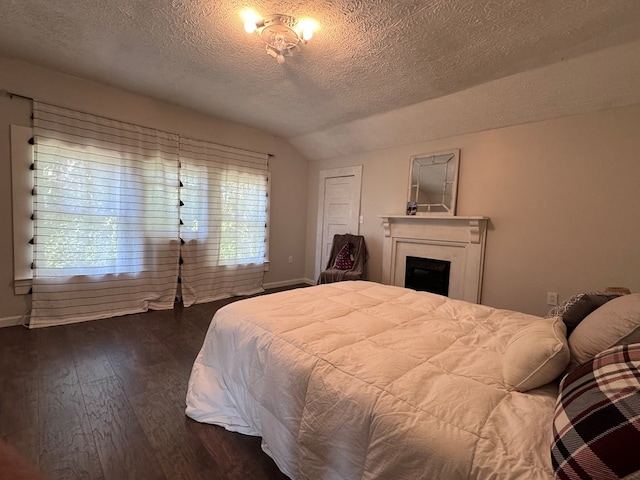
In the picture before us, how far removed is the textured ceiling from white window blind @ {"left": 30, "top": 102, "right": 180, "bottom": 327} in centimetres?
60

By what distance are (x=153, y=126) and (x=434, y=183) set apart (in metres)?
3.44

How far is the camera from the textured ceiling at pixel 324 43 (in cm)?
177

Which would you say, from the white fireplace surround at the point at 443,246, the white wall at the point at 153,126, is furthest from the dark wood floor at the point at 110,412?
the white fireplace surround at the point at 443,246

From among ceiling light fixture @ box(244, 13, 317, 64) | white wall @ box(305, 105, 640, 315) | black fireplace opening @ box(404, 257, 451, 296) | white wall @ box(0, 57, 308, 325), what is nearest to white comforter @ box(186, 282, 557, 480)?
white wall @ box(305, 105, 640, 315)

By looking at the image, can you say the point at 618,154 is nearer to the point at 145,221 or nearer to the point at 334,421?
the point at 334,421

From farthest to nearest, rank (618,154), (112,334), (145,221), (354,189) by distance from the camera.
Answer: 1. (354,189)
2. (145,221)
3. (112,334)
4. (618,154)

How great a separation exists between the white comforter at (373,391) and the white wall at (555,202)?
1.45 metres

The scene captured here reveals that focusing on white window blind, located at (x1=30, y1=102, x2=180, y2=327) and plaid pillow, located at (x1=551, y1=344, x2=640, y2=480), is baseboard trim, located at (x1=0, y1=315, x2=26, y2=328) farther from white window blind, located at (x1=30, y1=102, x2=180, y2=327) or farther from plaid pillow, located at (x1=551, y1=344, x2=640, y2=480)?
plaid pillow, located at (x1=551, y1=344, x2=640, y2=480)

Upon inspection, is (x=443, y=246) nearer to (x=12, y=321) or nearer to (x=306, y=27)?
(x=306, y=27)

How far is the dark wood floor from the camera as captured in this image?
1326 mm

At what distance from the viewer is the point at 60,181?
2.82 metres

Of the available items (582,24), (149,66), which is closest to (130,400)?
(149,66)

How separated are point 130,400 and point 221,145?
312 cm

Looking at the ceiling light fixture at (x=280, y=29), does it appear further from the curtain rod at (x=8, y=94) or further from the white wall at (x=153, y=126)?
the curtain rod at (x=8, y=94)
